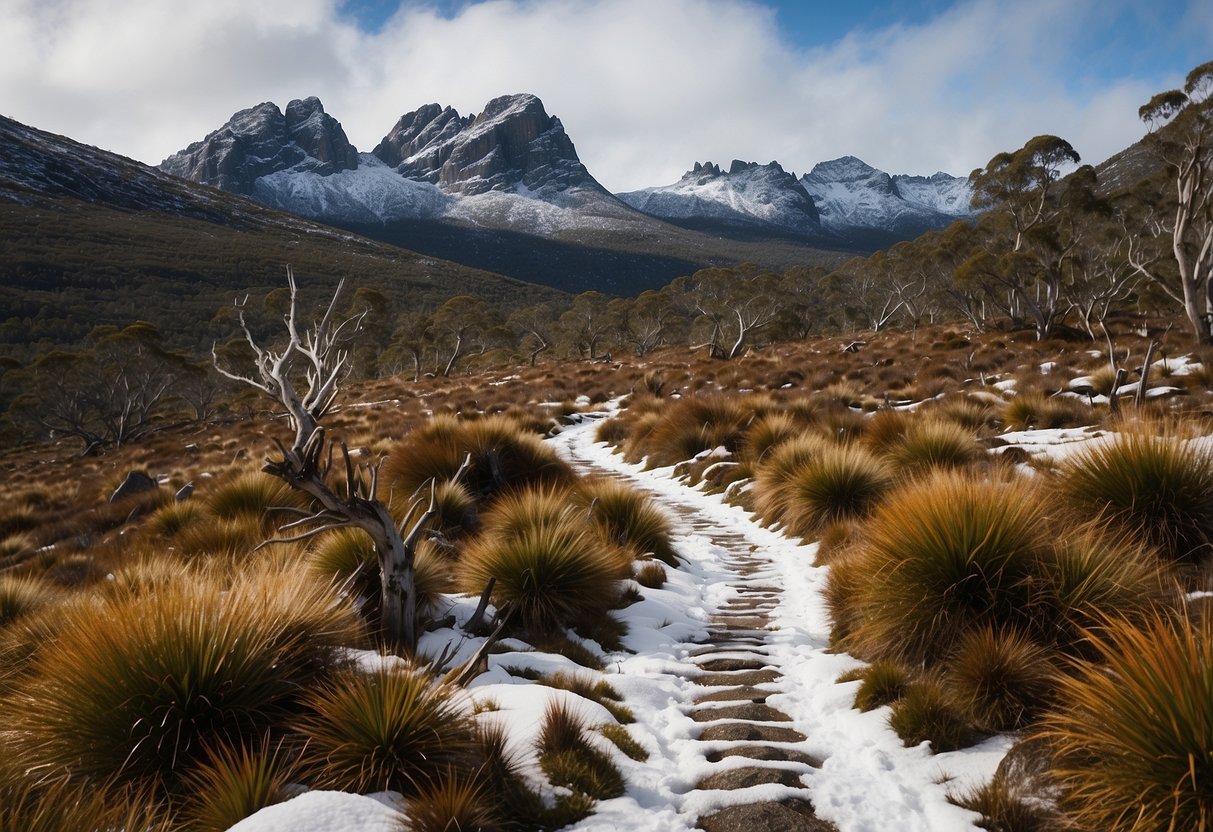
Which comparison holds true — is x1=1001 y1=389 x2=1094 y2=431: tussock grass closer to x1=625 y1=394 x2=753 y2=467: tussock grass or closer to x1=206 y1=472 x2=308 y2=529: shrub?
x1=625 y1=394 x2=753 y2=467: tussock grass

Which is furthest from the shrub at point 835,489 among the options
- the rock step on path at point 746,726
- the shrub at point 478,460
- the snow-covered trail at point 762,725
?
the shrub at point 478,460

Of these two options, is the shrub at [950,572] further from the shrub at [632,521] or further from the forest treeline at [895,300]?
the forest treeline at [895,300]

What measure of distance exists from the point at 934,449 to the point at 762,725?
569 cm

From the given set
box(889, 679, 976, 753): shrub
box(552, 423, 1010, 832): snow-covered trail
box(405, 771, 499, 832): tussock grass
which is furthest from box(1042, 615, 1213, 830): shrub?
box(405, 771, 499, 832): tussock grass

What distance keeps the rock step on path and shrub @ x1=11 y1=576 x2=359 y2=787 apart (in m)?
2.28

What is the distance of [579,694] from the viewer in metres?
4.21

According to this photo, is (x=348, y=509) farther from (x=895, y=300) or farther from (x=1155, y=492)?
(x=895, y=300)

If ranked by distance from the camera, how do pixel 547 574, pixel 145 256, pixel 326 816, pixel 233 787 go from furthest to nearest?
1. pixel 145 256
2. pixel 547 574
3. pixel 233 787
4. pixel 326 816

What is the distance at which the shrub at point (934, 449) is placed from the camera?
8039 millimetres

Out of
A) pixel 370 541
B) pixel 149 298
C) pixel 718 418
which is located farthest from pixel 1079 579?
pixel 149 298

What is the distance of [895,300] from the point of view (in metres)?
72.6

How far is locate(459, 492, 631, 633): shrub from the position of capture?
18.1 ft

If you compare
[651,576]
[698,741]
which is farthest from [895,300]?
[698,741]

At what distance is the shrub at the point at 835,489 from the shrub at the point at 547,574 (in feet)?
9.93
